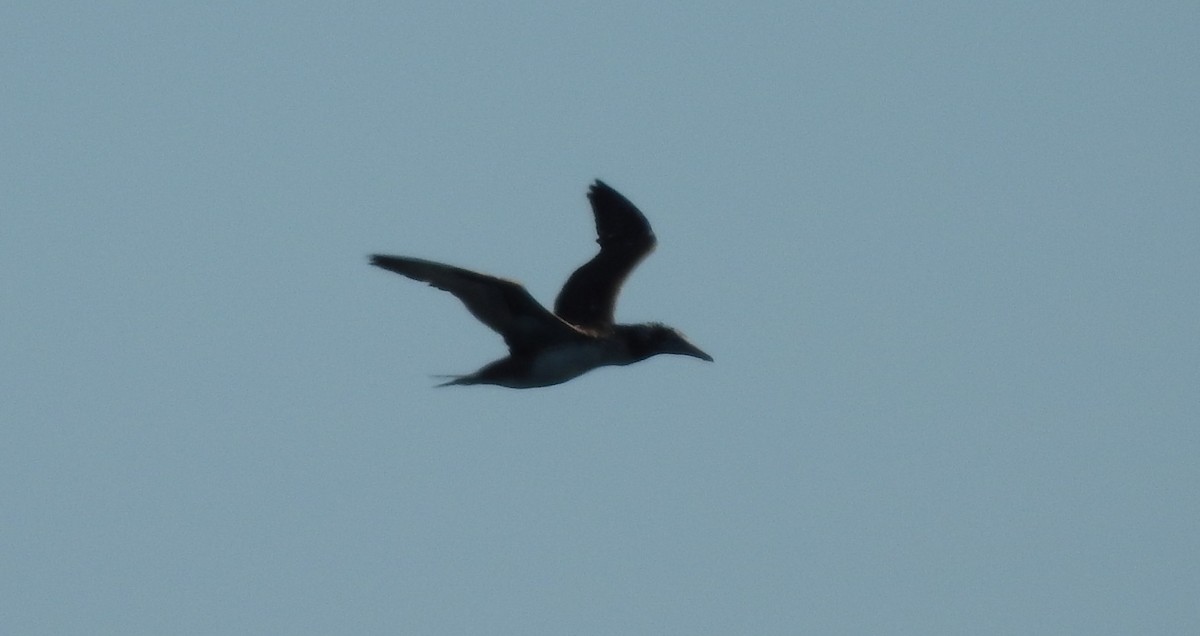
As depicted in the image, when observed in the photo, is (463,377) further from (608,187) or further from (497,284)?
(608,187)

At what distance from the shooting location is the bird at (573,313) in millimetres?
17781

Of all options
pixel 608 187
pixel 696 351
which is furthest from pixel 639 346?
pixel 608 187

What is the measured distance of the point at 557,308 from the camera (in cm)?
2152

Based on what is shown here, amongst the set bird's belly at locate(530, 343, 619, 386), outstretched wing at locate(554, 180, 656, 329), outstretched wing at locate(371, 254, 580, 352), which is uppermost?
A: outstretched wing at locate(554, 180, 656, 329)

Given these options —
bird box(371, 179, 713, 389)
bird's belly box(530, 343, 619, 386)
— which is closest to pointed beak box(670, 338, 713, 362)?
bird box(371, 179, 713, 389)

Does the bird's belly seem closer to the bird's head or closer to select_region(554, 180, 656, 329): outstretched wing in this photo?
the bird's head

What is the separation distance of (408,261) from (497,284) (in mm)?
799

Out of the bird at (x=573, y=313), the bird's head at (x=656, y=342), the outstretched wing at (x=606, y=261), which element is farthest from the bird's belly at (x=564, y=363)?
the outstretched wing at (x=606, y=261)

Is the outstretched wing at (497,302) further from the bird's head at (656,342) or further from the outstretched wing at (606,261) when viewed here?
the outstretched wing at (606,261)

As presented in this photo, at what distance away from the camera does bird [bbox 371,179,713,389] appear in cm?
1778

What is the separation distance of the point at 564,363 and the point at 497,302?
1195 mm

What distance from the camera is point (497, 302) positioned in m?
18.2

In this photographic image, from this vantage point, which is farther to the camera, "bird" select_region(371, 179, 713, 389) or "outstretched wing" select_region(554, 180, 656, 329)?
"outstretched wing" select_region(554, 180, 656, 329)

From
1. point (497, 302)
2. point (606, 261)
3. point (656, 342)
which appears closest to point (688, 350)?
point (656, 342)
